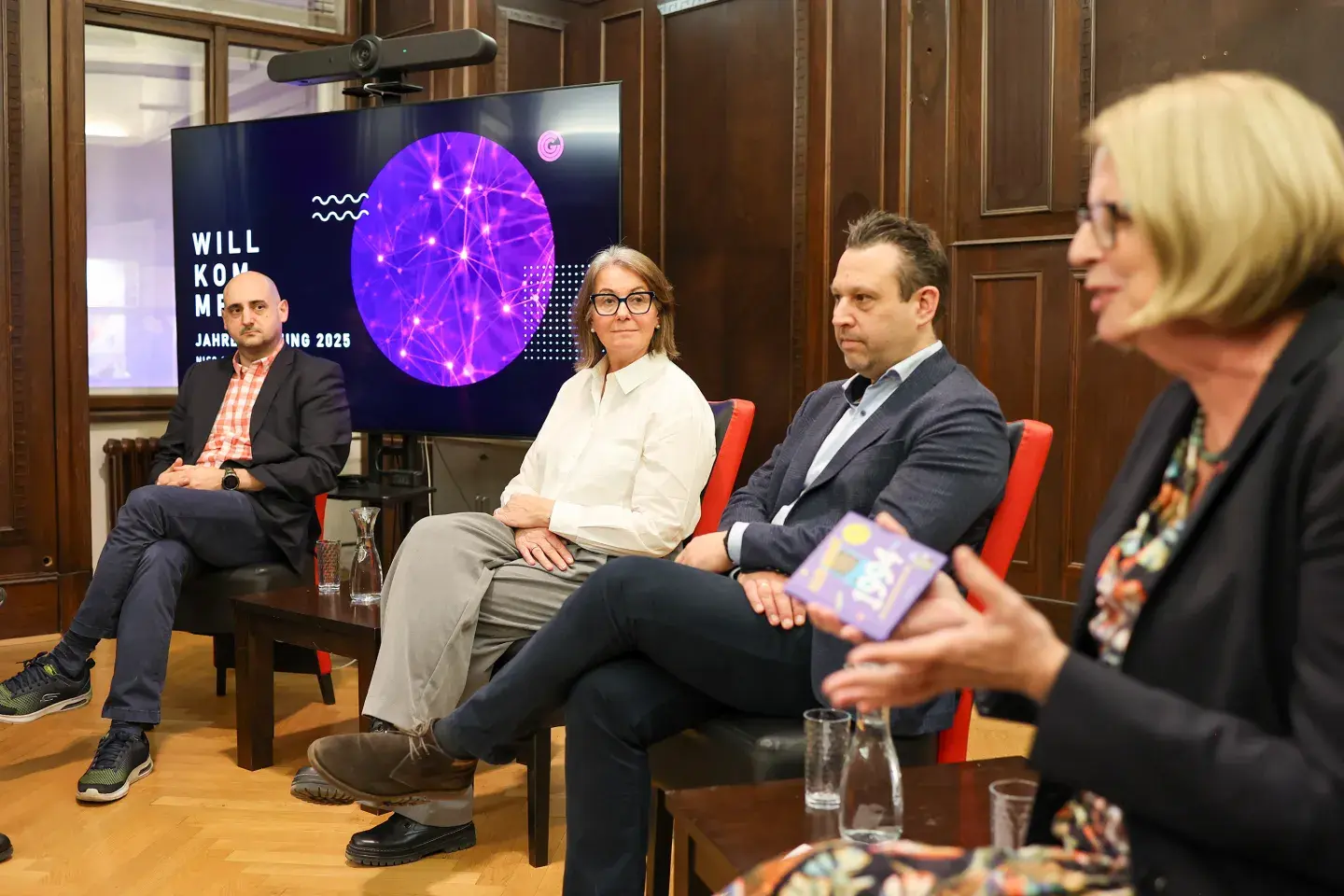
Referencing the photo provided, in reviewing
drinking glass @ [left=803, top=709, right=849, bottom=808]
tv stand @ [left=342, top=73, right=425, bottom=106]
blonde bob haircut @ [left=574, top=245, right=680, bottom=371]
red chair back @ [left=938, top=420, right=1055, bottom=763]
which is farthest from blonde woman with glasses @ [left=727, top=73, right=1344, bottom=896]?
tv stand @ [left=342, top=73, right=425, bottom=106]

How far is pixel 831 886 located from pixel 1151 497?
1.53 ft

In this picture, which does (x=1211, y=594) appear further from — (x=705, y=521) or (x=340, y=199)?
(x=340, y=199)

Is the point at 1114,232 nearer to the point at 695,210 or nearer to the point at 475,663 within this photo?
the point at 475,663

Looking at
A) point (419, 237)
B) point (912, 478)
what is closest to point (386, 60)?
point (419, 237)

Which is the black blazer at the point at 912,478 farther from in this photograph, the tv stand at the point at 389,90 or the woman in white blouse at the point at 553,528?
the tv stand at the point at 389,90

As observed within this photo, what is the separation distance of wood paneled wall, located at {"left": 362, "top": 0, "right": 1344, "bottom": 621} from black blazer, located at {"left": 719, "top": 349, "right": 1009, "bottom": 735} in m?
1.78

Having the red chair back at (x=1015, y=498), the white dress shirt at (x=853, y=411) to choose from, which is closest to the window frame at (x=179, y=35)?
the white dress shirt at (x=853, y=411)

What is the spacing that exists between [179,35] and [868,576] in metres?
5.03

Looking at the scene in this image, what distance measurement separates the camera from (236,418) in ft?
12.4

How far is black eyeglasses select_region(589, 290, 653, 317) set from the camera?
300 centimetres

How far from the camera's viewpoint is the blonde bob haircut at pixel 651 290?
303cm

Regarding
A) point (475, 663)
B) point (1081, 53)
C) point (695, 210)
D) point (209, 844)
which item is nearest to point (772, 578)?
point (475, 663)

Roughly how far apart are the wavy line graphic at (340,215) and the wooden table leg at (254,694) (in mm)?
1782

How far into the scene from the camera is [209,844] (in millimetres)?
2689
